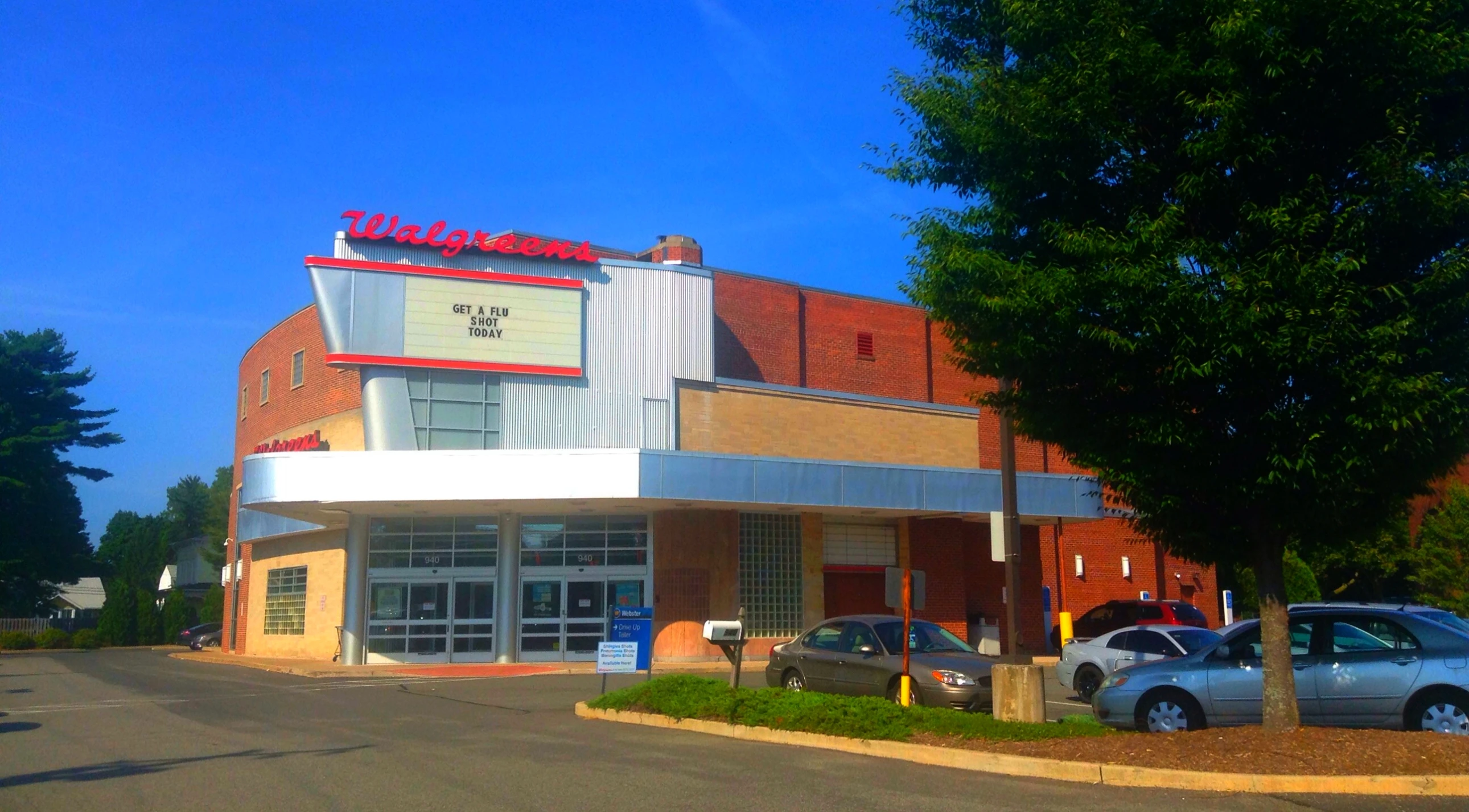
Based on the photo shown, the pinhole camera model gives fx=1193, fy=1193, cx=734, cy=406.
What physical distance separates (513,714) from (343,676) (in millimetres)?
12041

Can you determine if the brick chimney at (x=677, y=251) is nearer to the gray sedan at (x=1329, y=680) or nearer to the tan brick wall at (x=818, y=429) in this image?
the tan brick wall at (x=818, y=429)

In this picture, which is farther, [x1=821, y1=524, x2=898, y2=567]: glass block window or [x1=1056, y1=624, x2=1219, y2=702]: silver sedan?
[x1=821, y1=524, x2=898, y2=567]: glass block window

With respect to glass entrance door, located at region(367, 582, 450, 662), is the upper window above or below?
above

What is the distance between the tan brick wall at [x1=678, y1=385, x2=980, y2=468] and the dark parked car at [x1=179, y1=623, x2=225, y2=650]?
2714 cm

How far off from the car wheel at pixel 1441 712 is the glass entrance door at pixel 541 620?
23.2m

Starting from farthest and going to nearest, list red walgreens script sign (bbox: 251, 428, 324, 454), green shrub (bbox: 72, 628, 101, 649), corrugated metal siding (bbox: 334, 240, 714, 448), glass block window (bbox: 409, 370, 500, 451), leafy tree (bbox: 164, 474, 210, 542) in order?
1. leafy tree (bbox: 164, 474, 210, 542)
2. green shrub (bbox: 72, 628, 101, 649)
3. red walgreens script sign (bbox: 251, 428, 324, 454)
4. corrugated metal siding (bbox: 334, 240, 714, 448)
5. glass block window (bbox: 409, 370, 500, 451)

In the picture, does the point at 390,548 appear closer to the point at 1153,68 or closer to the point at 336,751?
the point at 336,751

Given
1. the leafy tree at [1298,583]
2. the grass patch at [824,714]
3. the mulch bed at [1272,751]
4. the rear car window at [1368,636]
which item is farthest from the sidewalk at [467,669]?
the leafy tree at [1298,583]

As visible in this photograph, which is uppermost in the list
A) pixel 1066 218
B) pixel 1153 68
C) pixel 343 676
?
pixel 1153 68

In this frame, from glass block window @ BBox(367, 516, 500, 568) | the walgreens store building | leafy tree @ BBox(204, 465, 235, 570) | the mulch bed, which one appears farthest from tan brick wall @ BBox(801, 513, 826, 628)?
leafy tree @ BBox(204, 465, 235, 570)

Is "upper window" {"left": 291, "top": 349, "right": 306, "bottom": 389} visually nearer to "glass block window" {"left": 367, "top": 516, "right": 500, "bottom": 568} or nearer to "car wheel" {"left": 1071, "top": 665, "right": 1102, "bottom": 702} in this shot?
"glass block window" {"left": 367, "top": 516, "right": 500, "bottom": 568}

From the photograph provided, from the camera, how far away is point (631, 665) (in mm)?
18047

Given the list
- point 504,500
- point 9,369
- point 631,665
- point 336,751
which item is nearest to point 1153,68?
point 336,751

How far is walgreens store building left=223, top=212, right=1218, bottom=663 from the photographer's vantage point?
1173 inches
